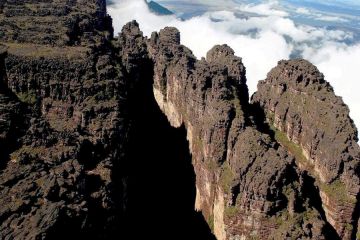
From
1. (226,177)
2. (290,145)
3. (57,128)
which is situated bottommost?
(290,145)

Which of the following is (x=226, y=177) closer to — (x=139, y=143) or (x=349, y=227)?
(x=349, y=227)

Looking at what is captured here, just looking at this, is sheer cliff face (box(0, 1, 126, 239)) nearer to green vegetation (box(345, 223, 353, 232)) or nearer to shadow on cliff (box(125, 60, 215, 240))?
shadow on cliff (box(125, 60, 215, 240))

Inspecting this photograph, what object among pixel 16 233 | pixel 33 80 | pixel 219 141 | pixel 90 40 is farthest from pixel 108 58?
pixel 16 233

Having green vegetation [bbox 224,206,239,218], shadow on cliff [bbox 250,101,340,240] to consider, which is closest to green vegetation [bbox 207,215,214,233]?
green vegetation [bbox 224,206,239,218]

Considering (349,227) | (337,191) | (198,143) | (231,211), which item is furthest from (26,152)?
(349,227)

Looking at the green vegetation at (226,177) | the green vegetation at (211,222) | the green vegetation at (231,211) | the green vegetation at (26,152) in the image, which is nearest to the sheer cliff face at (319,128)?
the green vegetation at (226,177)

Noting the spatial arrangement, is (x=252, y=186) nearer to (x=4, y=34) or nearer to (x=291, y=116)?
(x=291, y=116)
